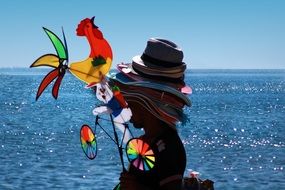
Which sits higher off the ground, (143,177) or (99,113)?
(99,113)

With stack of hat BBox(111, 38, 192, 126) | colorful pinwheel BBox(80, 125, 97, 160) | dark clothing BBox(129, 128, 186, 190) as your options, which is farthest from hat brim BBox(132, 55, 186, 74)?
colorful pinwheel BBox(80, 125, 97, 160)

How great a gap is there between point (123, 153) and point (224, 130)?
102ft

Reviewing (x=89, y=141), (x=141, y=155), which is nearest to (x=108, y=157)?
(x=89, y=141)

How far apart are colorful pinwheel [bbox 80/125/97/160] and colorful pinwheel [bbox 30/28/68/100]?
12.5 inches

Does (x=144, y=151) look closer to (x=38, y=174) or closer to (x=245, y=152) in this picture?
(x=38, y=174)

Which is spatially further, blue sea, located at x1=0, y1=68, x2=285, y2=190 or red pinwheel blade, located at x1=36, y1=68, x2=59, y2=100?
blue sea, located at x1=0, y1=68, x2=285, y2=190

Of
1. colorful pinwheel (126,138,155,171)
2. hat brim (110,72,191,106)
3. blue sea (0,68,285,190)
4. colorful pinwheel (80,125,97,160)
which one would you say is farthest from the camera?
blue sea (0,68,285,190)

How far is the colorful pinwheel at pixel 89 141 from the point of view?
3262 mm

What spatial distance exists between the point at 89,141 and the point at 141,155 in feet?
1.47

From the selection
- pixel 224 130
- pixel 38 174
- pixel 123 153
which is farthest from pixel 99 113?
pixel 224 130

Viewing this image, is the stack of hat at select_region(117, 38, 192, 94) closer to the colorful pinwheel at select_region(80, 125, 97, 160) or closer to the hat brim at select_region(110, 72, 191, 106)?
the hat brim at select_region(110, 72, 191, 106)

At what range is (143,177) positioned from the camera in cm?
303

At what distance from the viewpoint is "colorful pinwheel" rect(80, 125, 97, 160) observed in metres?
3.26

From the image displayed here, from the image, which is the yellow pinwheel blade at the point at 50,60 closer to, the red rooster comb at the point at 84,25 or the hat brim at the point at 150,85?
the red rooster comb at the point at 84,25
